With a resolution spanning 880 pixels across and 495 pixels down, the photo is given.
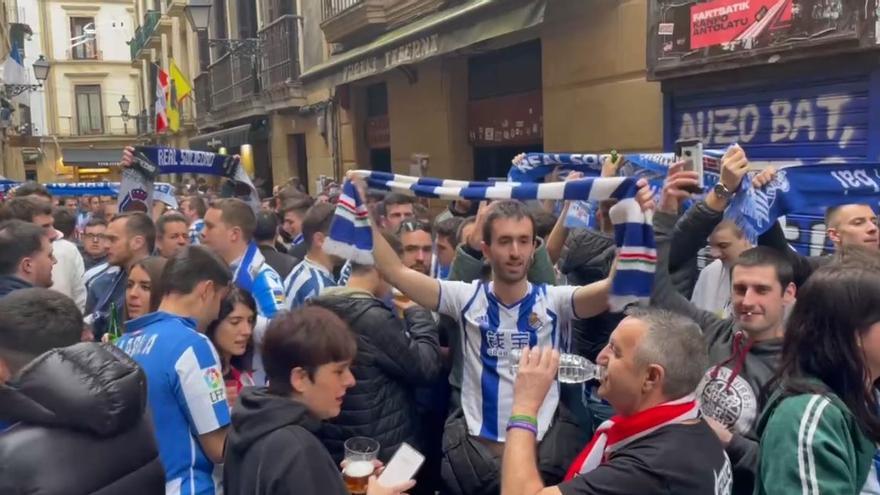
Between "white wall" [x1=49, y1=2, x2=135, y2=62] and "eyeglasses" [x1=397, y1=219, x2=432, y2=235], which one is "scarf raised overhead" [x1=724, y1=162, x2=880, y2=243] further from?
"white wall" [x1=49, y1=2, x2=135, y2=62]

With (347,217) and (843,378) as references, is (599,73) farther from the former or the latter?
(843,378)

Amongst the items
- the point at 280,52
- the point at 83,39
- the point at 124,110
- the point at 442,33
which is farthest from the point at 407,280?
the point at 83,39

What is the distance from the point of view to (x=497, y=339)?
3457 millimetres

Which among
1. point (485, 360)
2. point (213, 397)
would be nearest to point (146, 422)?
point (213, 397)

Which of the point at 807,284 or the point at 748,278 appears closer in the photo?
the point at 807,284

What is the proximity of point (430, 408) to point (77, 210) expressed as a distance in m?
11.3

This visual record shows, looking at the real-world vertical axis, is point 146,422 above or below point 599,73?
below

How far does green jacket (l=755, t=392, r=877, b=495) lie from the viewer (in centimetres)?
190

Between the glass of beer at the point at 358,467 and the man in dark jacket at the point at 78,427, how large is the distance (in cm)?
60

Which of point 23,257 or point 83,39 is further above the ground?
point 83,39

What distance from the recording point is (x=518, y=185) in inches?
140

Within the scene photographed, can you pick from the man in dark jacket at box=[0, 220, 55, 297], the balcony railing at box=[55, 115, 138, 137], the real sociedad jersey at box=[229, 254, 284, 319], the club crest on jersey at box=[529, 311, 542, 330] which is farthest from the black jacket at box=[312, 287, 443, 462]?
the balcony railing at box=[55, 115, 138, 137]

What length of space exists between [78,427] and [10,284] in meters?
2.42

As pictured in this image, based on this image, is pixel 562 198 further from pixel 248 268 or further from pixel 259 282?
pixel 248 268
